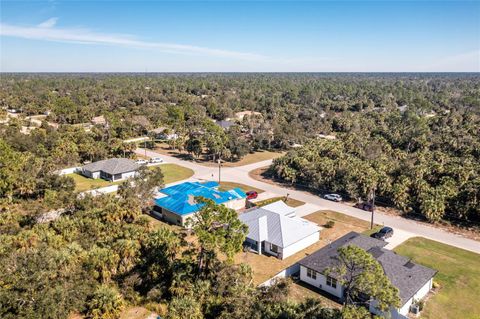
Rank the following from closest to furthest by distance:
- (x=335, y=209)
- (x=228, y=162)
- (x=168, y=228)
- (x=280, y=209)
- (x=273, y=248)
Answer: (x=168, y=228)
(x=273, y=248)
(x=280, y=209)
(x=335, y=209)
(x=228, y=162)

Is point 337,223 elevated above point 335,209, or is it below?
below

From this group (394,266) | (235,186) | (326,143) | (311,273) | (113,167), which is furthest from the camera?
(326,143)

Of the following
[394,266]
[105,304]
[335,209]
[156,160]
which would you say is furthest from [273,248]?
[156,160]

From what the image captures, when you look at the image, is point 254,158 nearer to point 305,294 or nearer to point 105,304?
point 305,294

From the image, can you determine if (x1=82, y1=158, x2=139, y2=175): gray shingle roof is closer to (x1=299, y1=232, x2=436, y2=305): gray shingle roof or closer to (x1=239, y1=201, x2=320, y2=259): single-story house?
(x1=239, y1=201, x2=320, y2=259): single-story house

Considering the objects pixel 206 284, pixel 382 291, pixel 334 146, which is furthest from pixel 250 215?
pixel 334 146

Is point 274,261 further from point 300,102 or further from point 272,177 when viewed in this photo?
point 300,102
